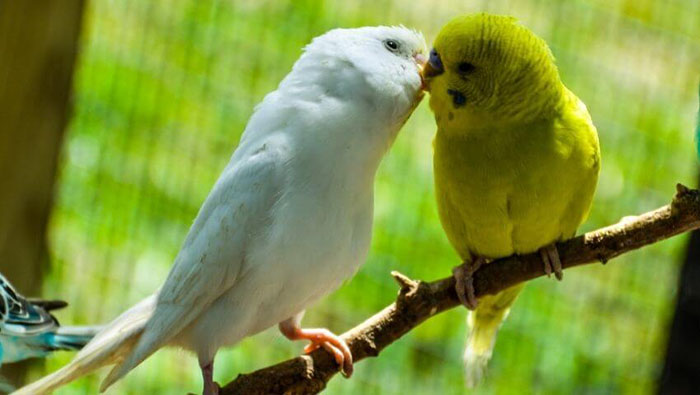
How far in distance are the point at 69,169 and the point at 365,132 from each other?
6.41 feet

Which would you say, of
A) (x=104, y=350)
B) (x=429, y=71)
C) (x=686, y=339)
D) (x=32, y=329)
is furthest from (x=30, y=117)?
(x=686, y=339)

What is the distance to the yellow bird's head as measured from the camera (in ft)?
6.09

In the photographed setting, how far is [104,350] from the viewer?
1.81 meters

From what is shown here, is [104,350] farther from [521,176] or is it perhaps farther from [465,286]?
[521,176]

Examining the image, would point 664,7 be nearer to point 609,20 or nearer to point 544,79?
point 609,20

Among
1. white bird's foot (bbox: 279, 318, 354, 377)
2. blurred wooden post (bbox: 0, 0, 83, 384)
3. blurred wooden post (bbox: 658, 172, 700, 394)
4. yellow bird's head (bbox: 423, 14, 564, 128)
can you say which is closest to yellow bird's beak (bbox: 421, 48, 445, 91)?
yellow bird's head (bbox: 423, 14, 564, 128)

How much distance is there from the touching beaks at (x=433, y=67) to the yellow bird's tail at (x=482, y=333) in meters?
0.61

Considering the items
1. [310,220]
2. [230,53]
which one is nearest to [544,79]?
[310,220]

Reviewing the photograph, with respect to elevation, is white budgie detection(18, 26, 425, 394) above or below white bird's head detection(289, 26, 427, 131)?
below

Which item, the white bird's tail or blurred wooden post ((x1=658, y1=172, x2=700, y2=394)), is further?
blurred wooden post ((x1=658, y1=172, x2=700, y2=394))

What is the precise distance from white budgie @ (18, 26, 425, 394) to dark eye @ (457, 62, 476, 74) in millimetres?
85

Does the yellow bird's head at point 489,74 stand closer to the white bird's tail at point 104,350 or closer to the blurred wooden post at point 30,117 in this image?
the white bird's tail at point 104,350

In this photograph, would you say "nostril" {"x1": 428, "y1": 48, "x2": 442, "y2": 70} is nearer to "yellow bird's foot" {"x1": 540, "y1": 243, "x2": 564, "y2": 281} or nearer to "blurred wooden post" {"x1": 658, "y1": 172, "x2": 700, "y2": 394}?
"yellow bird's foot" {"x1": 540, "y1": 243, "x2": 564, "y2": 281}

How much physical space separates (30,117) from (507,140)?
1466mm
